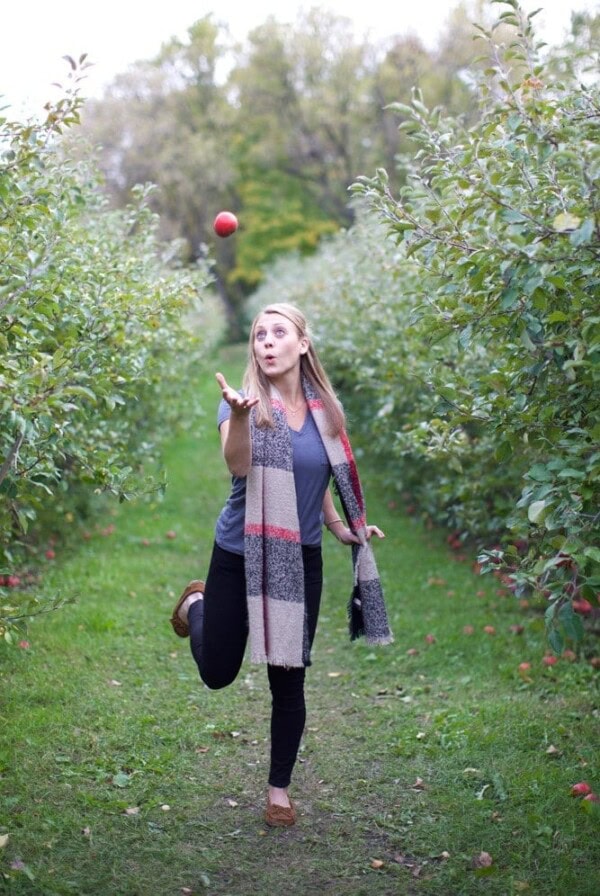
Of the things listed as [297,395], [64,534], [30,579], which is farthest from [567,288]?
[64,534]

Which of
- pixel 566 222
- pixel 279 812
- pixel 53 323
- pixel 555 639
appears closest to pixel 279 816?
pixel 279 812

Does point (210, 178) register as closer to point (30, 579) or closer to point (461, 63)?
point (461, 63)

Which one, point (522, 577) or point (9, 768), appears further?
point (9, 768)

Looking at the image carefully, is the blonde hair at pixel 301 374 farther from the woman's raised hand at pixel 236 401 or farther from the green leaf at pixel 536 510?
the green leaf at pixel 536 510

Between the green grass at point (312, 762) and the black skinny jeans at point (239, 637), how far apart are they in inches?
15.6

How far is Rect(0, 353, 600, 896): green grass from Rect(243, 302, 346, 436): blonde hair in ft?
5.00

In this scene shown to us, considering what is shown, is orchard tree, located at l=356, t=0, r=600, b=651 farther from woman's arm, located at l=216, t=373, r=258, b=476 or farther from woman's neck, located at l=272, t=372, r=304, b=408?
Result: woman's arm, located at l=216, t=373, r=258, b=476

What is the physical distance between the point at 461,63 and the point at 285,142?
7.49m

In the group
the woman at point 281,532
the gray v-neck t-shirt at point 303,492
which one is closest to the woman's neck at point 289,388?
the woman at point 281,532

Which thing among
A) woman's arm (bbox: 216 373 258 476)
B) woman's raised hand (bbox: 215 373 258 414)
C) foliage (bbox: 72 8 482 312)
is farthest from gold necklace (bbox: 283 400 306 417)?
foliage (bbox: 72 8 482 312)

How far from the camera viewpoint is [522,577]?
2818mm

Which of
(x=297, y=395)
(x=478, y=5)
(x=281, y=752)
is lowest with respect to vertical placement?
(x=281, y=752)

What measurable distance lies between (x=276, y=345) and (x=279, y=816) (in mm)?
1759

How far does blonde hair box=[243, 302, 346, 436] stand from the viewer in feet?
11.2
